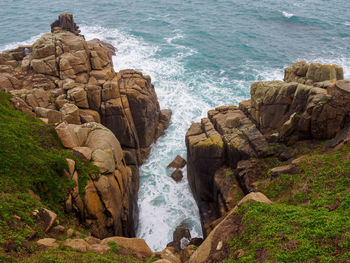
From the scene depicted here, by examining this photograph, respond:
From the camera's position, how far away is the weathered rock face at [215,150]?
24797 mm

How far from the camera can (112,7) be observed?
281 ft

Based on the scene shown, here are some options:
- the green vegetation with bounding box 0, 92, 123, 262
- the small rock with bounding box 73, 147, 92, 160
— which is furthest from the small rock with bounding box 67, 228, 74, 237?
the small rock with bounding box 73, 147, 92, 160

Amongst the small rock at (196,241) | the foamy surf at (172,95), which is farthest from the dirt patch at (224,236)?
the foamy surf at (172,95)

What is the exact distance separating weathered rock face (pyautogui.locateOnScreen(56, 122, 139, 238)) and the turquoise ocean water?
581 centimetres

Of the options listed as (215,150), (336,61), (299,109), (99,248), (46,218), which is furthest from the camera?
(336,61)

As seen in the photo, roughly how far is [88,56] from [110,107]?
29.7ft

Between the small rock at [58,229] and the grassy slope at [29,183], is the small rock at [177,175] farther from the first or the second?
the small rock at [58,229]

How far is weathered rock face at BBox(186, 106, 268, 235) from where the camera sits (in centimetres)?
2480

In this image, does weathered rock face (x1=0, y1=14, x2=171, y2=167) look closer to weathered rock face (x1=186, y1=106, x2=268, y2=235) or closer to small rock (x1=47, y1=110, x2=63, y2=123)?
small rock (x1=47, y1=110, x2=63, y2=123)

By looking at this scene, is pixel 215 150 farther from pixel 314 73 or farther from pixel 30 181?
pixel 30 181

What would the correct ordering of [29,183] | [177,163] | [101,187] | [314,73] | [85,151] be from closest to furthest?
[29,183]
[101,187]
[85,151]
[314,73]
[177,163]

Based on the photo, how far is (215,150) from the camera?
2572cm

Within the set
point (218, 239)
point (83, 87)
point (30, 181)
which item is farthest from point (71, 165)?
point (83, 87)

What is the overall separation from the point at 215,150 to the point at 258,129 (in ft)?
19.4
